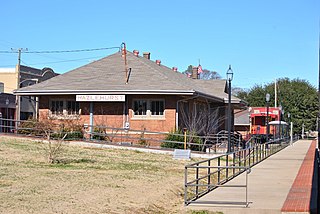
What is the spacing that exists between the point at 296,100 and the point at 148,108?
52.9 metres

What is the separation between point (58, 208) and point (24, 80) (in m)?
52.6

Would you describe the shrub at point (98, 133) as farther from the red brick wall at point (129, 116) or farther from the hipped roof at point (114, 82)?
the hipped roof at point (114, 82)

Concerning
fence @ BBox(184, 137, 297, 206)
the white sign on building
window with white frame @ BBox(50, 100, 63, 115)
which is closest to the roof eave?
the white sign on building

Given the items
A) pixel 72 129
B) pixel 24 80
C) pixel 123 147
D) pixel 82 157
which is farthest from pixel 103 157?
pixel 24 80

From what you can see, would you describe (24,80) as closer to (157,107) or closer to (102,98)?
(102,98)

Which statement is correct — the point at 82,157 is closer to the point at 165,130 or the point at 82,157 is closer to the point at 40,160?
the point at 40,160

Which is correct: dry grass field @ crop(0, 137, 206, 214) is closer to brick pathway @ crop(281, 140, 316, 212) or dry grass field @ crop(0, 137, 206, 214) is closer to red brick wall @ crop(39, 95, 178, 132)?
brick pathway @ crop(281, 140, 316, 212)

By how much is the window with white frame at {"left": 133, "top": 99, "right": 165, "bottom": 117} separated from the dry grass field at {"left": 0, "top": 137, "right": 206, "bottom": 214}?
1113cm

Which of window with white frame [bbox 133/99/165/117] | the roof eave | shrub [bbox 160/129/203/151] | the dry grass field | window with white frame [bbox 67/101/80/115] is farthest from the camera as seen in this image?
window with white frame [bbox 67/101/80/115]

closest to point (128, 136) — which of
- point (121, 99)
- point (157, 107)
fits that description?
point (121, 99)

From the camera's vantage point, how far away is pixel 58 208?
11.6m

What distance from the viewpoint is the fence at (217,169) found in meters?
14.3

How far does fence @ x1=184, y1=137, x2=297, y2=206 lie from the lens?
14273 mm

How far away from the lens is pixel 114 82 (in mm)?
35688
